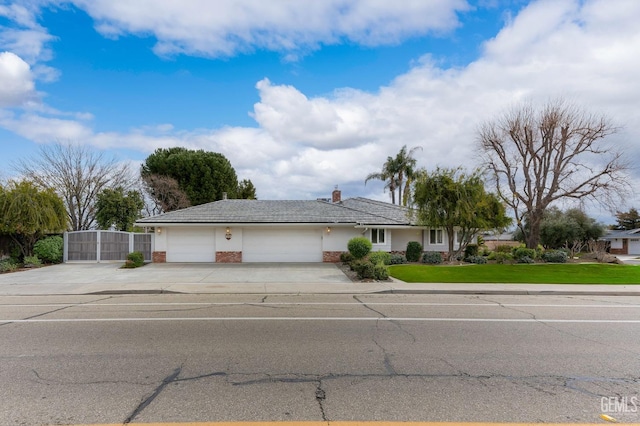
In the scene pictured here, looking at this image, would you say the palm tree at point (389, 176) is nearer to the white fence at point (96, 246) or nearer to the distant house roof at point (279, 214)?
the distant house roof at point (279, 214)

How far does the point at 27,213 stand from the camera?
781 inches

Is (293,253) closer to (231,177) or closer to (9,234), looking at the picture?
(9,234)

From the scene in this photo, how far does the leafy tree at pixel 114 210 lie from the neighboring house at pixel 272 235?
8.97 meters

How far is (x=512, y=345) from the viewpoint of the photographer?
6414 mm

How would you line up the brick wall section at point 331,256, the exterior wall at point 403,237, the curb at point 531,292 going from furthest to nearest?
the exterior wall at point 403,237, the brick wall section at point 331,256, the curb at point 531,292

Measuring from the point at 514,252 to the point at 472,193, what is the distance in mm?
6291

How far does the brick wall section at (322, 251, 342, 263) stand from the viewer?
2441cm

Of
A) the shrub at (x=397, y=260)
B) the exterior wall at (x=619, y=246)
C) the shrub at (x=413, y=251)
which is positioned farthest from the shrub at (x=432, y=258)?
the exterior wall at (x=619, y=246)

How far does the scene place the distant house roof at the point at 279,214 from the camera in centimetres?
2372

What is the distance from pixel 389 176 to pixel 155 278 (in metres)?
33.8

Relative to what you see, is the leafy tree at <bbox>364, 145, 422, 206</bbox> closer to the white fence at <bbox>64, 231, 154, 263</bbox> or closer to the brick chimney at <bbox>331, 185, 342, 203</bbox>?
the brick chimney at <bbox>331, 185, 342, 203</bbox>

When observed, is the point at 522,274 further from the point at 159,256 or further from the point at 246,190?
the point at 246,190

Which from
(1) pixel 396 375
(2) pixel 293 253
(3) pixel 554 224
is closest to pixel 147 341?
(1) pixel 396 375

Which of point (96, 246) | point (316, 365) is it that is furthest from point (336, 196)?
point (316, 365)
